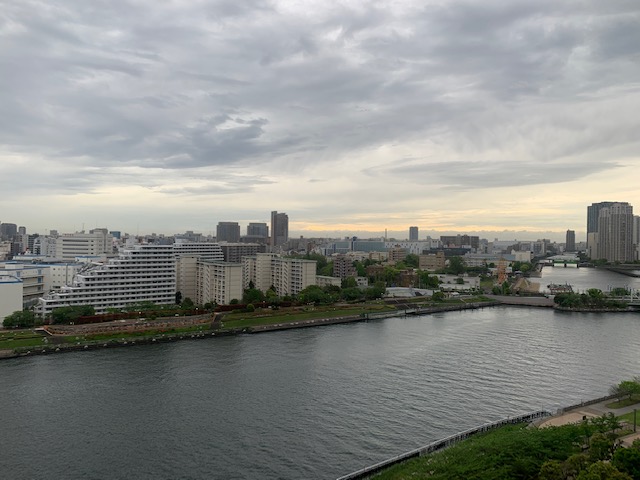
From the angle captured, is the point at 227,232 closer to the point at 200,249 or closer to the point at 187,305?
the point at 200,249

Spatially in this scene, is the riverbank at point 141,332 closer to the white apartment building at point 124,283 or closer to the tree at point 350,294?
the white apartment building at point 124,283

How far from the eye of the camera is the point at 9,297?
18438 millimetres

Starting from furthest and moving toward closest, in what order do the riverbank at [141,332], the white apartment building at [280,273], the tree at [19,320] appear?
the white apartment building at [280,273] < the tree at [19,320] < the riverbank at [141,332]

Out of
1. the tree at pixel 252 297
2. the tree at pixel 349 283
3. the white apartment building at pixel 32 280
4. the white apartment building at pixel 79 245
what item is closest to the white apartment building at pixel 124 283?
the white apartment building at pixel 32 280

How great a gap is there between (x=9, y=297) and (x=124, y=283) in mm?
4427

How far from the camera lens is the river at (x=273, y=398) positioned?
321 inches

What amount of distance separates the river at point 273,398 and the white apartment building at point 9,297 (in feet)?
17.0

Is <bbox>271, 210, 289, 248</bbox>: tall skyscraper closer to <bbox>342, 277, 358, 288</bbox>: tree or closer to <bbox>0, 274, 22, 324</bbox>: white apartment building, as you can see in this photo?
<bbox>342, 277, 358, 288</bbox>: tree

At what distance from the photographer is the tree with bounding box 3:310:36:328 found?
56.9ft

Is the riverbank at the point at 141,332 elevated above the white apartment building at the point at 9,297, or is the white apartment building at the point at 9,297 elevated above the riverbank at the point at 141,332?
the white apartment building at the point at 9,297

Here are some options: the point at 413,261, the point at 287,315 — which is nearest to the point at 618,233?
the point at 413,261

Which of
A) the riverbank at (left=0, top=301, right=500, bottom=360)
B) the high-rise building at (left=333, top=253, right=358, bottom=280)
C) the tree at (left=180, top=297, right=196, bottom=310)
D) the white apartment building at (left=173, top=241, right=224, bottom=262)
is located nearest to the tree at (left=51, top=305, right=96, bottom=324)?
the riverbank at (left=0, top=301, right=500, bottom=360)

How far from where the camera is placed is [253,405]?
34.5 feet

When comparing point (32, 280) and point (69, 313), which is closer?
point (69, 313)
